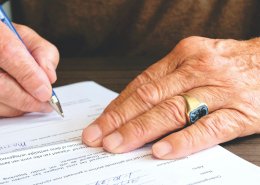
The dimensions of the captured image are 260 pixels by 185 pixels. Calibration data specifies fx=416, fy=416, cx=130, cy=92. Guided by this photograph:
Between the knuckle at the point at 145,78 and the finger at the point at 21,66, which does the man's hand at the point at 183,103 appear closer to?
the knuckle at the point at 145,78

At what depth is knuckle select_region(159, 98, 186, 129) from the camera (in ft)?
1.98

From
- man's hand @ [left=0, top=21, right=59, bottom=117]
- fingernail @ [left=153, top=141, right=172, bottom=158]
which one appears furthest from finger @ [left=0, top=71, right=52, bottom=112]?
fingernail @ [left=153, top=141, right=172, bottom=158]

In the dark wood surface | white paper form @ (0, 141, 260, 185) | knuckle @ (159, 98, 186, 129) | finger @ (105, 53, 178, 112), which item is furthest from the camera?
the dark wood surface

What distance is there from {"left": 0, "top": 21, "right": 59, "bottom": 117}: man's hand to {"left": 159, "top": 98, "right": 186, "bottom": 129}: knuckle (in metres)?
0.21

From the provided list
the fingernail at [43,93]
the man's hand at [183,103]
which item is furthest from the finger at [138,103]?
the fingernail at [43,93]

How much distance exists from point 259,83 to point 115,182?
33cm

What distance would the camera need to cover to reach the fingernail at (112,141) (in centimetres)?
57

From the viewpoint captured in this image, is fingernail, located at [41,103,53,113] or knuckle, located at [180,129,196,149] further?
fingernail, located at [41,103,53,113]

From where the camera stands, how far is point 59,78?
0.95 meters

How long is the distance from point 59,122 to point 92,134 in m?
0.12

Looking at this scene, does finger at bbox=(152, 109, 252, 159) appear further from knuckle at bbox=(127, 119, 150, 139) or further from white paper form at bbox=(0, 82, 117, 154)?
white paper form at bbox=(0, 82, 117, 154)

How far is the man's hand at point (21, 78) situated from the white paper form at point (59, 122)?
0.07 feet

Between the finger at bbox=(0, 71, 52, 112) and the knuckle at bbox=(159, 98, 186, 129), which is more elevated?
the knuckle at bbox=(159, 98, 186, 129)

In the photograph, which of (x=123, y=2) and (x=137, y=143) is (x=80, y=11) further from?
(x=137, y=143)
